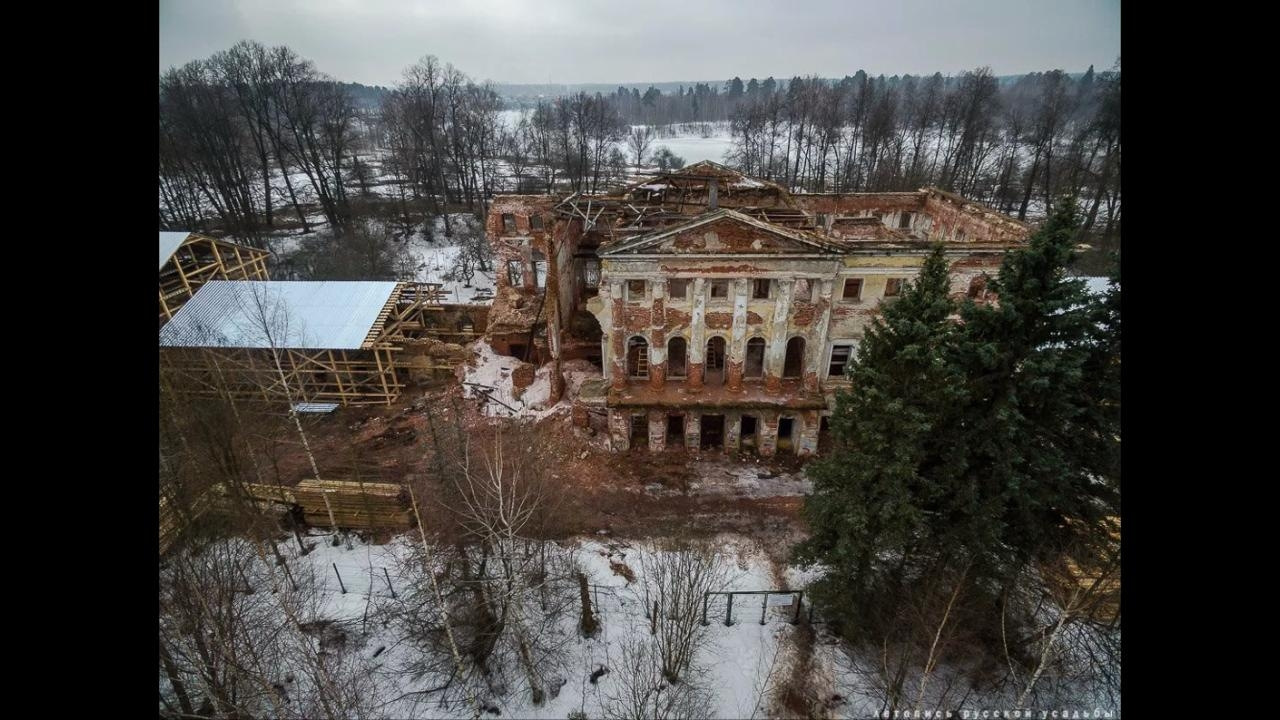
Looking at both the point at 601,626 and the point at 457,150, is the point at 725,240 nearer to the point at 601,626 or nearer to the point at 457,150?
the point at 601,626

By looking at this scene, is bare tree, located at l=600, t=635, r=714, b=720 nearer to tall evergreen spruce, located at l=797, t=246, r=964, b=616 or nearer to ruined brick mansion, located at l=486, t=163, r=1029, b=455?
tall evergreen spruce, located at l=797, t=246, r=964, b=616

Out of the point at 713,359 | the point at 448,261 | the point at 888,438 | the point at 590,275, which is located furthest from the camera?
the point at 448,261

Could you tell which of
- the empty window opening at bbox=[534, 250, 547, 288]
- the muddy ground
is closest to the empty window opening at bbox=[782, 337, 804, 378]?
the muddy ground

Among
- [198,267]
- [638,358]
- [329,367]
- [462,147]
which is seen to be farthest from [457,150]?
[638,358]

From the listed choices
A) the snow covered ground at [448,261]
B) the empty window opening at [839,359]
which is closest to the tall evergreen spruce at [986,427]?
the empty window opening at [839,359]
